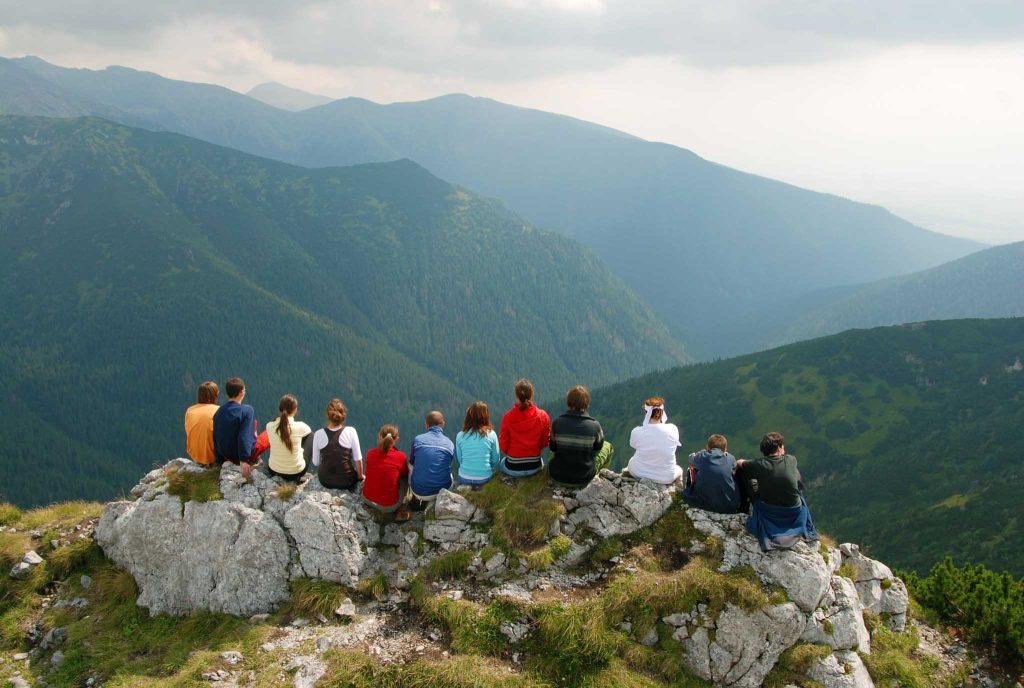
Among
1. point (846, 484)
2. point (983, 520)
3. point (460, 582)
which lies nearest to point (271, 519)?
point (460, 582)

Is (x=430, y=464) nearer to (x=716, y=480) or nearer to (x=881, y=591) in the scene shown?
(x=716, y=480)

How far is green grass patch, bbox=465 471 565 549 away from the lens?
14.5 meters

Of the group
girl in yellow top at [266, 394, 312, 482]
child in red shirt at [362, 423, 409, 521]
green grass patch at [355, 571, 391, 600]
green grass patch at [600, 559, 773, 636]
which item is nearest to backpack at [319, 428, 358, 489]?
child in red shirt at [362, 423, 409, 521]

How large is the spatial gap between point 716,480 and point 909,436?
181862 millimetres

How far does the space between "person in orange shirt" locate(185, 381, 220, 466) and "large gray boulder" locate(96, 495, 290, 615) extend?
4.61 ft

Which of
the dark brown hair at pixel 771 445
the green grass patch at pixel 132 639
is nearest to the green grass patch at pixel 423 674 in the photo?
the green grass patch at pixel 132 639

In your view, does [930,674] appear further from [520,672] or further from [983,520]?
[983,520]

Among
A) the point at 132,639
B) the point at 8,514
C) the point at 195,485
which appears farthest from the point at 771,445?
the point at 8,514

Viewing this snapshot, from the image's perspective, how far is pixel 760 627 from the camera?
1272 centimetres

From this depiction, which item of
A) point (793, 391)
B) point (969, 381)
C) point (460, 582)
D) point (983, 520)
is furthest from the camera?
point (793, 391)

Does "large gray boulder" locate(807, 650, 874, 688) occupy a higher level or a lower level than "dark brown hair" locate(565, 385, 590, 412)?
lower

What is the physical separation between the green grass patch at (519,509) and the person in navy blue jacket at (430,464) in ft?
3.32

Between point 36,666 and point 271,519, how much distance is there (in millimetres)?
5987

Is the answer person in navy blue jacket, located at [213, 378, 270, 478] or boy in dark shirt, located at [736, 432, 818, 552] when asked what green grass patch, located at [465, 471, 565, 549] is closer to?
boy in dark shirt, located at [736, 432, 818, 552]
